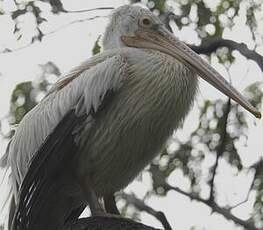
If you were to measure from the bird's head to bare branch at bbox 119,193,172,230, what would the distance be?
185cm

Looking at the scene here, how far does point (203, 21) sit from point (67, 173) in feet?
13.8

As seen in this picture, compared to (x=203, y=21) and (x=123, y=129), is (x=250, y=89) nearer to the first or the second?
(x=203, y=21)

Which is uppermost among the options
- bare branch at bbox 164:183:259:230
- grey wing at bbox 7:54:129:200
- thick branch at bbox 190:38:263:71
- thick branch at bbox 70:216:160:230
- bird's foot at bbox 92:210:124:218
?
thick branch at bbox 190:38:263:71

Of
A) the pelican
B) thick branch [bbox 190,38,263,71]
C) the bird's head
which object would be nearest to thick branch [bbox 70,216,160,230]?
the pelican

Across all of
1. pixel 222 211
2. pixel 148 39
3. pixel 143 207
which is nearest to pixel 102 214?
pixel 148 39

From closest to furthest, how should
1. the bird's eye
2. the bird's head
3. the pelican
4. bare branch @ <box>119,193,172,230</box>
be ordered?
the pelican
the bird's head
the bird's eye
bare branch @ <box>119,193,172,230</box>

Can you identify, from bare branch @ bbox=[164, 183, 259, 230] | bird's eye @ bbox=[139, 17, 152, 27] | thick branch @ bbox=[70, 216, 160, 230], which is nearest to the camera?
thick branch @ bbox=[70, 216, 160, 230]

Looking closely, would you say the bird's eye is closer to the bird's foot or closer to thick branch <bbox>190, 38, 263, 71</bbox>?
the bird's foot

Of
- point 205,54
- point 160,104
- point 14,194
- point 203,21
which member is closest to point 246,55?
point 205,54

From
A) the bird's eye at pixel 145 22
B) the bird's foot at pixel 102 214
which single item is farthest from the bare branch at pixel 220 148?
the bird's foot at pixel 102 214

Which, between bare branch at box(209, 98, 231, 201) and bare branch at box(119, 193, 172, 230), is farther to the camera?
bare branch at box(209, 98, 231, 201)

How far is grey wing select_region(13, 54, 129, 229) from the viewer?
5430 millimetres

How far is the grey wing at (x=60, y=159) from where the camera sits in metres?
5.43

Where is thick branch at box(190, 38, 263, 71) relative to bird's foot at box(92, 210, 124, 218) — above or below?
above
